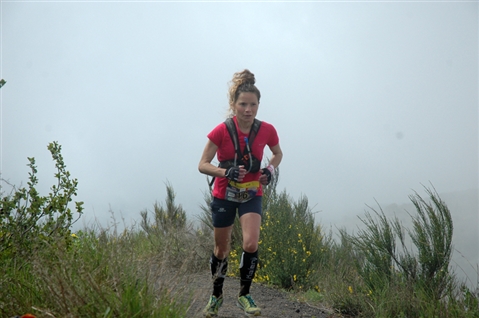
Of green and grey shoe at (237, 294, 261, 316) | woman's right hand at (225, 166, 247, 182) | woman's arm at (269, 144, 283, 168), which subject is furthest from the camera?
woman's arm at (269, 144, 283, 168)

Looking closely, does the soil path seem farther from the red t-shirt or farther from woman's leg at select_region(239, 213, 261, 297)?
the red t-shirt

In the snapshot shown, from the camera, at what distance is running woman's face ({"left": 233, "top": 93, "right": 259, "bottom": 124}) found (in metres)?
5.12

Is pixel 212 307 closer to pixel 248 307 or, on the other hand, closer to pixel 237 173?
pixel 248 307

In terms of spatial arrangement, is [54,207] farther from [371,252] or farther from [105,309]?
→ [371,252]

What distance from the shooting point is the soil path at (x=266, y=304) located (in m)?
5.62

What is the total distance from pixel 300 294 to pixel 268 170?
323 centimetres

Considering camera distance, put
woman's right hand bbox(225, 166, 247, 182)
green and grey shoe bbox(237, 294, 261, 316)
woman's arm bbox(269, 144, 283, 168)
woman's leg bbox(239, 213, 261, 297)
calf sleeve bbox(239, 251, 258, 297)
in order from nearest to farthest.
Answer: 1. woman's right hand bbox(225, 166, 247, 182)
2. woman's leg bbox(239, 213, 261, 297)
3. calf sleeve bbox(239, 251, 258, 297)
4. green and grey shoe bbox(237, 294, 261, 316)
5. woman's arm bbox(269, 144, 283, 168)

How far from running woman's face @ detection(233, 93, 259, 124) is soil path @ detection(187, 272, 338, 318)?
1.86 metres

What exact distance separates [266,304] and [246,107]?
9.61ft

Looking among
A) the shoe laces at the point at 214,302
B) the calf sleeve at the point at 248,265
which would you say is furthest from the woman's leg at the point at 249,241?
the shoe laces at the point at 214,302

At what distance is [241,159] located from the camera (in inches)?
200

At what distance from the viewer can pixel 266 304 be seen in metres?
6.63

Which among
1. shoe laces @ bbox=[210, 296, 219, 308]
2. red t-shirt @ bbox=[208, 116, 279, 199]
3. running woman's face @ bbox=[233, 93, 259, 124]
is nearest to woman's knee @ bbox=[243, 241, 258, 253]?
red t-shirt @ bbox=[208, 116, 279, 199]

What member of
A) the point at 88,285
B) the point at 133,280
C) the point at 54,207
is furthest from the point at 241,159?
the point at 54,207
